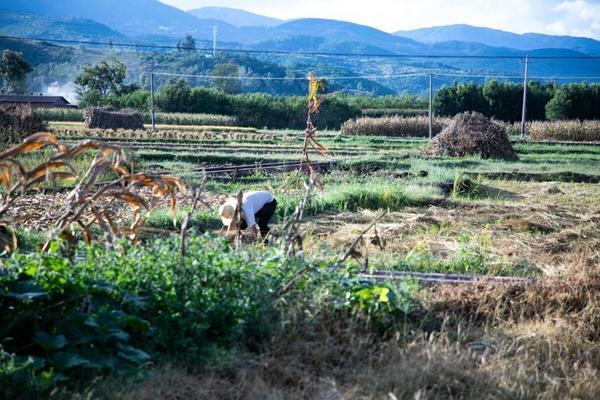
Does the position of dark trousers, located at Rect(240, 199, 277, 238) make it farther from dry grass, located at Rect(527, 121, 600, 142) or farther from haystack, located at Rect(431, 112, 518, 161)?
dry grass, located at Rect(527, 121, 600, 142)

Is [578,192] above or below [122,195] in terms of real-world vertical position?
below

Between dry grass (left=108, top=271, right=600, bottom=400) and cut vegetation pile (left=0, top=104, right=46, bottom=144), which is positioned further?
cut vegetation pile (left=0, top=104, right=46, bottom=144)

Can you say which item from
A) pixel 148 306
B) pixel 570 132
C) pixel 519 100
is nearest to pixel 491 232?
pixel 148 306

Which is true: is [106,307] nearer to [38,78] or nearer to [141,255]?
[141,255]

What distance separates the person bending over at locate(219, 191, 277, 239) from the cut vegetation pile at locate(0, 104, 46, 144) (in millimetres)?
13431

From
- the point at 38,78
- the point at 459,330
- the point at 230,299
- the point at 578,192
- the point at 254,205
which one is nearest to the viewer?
the point at 230,299

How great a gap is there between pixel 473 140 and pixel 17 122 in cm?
1318

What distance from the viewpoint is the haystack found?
808 inches

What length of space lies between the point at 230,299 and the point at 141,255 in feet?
1.80

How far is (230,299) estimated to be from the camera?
381 centimetres

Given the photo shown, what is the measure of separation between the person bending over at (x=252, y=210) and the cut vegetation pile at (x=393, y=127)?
30.7 metres

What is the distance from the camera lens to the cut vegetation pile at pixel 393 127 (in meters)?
37.5

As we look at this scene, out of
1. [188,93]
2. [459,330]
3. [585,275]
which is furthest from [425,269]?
[188,93]

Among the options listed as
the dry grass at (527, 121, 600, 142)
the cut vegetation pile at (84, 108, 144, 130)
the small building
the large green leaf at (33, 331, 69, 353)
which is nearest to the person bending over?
the large green leaf at (33, 331, 69, 353)
